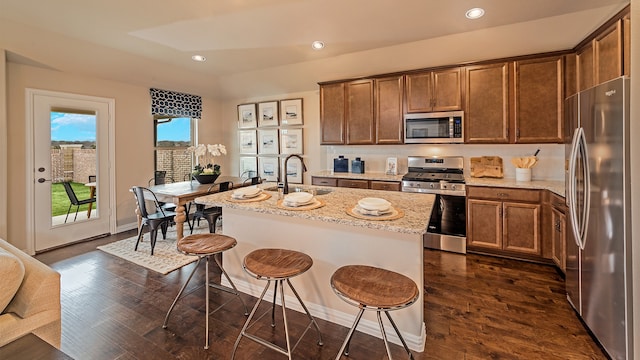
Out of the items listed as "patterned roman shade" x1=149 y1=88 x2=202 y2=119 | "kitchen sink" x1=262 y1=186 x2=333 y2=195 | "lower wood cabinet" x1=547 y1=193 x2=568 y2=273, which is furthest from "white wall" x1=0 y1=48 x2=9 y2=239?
"lower wood cabinet" x1=547 y1=193 x2=568 y2=273

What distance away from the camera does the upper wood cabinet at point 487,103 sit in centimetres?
344

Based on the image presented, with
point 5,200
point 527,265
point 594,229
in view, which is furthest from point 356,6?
point 5,200

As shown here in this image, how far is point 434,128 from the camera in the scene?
3.81 m

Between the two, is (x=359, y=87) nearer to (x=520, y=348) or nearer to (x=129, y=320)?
(x=520, y=348)

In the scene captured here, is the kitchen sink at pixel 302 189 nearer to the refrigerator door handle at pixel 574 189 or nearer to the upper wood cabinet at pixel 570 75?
the refrigerator door handle at pixel 574 189

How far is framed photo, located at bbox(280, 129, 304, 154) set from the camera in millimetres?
5312

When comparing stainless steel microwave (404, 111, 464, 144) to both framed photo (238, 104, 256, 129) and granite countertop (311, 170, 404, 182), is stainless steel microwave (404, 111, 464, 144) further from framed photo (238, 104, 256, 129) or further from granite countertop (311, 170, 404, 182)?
framed photo (238, 104, 256, 129)

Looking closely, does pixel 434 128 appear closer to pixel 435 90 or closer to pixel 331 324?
pixel 435 90

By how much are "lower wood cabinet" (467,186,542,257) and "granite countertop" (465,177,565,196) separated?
6 centimetres

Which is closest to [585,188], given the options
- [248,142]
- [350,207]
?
[350,207]

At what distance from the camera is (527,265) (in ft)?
10.4

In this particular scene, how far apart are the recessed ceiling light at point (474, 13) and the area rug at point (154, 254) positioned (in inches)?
159

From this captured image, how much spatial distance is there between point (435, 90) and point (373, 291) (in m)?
3.23

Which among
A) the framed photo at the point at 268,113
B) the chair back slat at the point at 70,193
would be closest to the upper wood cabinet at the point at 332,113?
the framed photo at the point at 268,113
